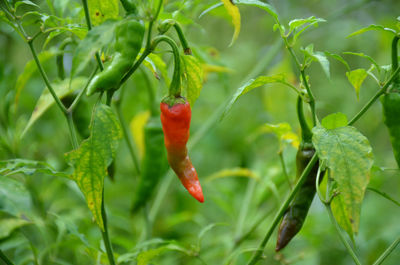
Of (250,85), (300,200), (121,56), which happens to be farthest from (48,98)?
(300,200)

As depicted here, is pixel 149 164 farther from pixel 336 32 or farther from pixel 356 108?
pixel 336 32

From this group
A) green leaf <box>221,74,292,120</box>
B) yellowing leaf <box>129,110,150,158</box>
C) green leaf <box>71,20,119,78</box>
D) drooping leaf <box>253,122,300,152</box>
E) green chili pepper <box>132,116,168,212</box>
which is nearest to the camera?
green leaf <box>71,20,119,78</box>

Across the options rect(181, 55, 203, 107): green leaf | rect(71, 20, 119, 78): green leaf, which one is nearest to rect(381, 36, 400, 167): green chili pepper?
rect(181, 55, 203, 107): green leaf

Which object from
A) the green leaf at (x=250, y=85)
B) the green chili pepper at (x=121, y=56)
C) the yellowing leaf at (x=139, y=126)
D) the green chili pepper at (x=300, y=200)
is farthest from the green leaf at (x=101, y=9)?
the yellowing leaf at (x=139, y=126)

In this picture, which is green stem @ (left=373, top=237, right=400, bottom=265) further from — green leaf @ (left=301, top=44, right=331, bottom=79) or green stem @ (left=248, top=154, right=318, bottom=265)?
green leaf @ (left=301, top=44, right=331, bottom=79)

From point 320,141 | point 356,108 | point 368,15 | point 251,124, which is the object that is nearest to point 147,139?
point 320,141

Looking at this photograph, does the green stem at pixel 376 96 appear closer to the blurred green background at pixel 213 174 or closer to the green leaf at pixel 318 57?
the green leaf at pixel 318 57
